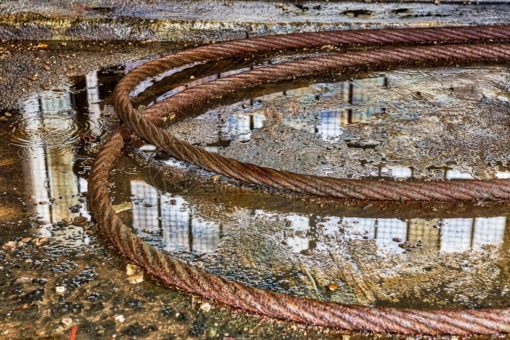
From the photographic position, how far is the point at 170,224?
3150 mm

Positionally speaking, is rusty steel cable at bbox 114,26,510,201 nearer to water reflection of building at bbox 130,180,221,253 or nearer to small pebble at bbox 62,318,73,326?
water reflection of building at bbox 130,180,221,253

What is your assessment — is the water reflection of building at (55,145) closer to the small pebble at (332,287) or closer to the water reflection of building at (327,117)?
the water reflection of building at (327,117)

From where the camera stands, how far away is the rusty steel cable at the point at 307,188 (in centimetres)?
243

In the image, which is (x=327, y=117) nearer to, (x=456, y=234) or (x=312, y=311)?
(x=456, y=234)

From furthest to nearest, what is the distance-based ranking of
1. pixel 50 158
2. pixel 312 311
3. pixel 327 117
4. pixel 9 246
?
1. pixel 327 117
2. pixel 50 158
3. pixel 9 246
4. pixel 312 311

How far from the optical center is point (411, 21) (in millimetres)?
5664

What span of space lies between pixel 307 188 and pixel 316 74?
1799 mm

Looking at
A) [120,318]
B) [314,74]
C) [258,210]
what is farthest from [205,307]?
[314,74]

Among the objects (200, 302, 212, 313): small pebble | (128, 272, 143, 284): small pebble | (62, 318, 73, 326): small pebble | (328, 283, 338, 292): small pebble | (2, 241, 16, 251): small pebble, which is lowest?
(62, 318, 73, 326): small pebble

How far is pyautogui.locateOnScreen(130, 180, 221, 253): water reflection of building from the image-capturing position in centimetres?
302

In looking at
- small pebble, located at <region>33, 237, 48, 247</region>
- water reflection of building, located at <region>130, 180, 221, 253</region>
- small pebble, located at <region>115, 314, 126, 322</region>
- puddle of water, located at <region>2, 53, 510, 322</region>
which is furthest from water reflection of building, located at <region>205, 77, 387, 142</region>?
small pebble, located at <region>115, 314, 126, 322</region>

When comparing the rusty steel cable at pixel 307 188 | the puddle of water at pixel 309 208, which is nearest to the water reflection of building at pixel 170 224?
the puddle of water at pixel 309 208

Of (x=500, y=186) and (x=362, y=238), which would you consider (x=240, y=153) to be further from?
(x=500, y=186)

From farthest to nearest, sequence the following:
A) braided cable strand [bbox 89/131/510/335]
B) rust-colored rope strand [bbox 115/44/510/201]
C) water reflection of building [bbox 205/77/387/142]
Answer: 1. water reflection of building [bbox 205/77/387/142]
2. rust-colored rope strand [bbox 115/44/510/201]
3. braided cable strand [bbox 89/131/510/335]
